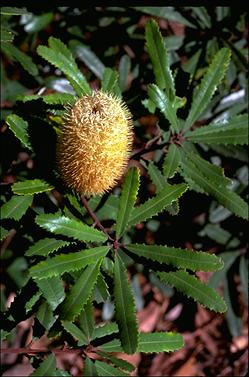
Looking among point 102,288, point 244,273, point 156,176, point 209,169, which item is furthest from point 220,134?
point 244,273

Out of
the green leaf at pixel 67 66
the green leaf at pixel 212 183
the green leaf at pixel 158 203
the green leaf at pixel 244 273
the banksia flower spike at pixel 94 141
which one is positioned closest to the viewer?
the banksia flower spike at pixel 94 141

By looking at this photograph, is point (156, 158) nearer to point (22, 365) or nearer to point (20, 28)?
point (20, 28)

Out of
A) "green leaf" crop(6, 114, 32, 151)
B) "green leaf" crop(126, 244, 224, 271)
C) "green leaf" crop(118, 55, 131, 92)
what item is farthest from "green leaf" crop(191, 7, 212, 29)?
"green leaf" crop(126, 244, 224, 271)

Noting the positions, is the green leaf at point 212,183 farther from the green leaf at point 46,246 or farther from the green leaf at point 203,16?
the green leaf at point 203,16

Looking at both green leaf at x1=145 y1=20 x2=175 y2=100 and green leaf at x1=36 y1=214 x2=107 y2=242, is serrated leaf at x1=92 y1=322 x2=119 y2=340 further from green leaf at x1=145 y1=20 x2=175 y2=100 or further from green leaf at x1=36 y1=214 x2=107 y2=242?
green leaf at x1=145 y1=20 x2=175 y2=100

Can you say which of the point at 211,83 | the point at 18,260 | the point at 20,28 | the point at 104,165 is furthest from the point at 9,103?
the point at 104,165

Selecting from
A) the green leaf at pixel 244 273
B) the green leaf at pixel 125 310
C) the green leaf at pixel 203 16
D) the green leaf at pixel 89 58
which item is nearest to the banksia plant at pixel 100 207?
the green leaf at pixel 125 310
